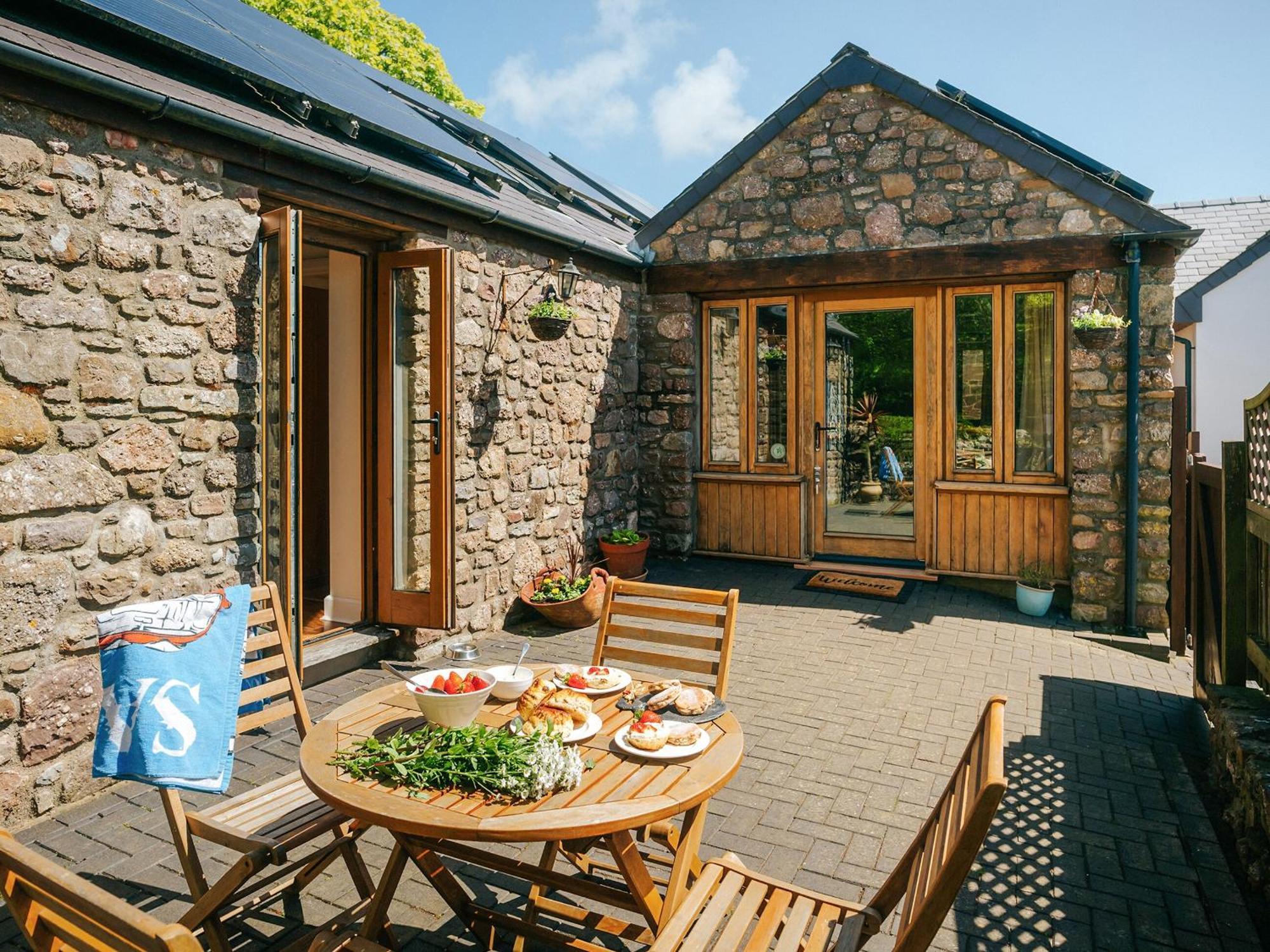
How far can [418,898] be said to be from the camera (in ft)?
9.48

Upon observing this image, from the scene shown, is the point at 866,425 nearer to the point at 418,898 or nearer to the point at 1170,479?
the point at 1170,479

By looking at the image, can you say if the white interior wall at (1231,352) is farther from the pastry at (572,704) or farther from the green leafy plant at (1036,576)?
the pastry at (572,704)

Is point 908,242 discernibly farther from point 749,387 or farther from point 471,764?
point 471,764

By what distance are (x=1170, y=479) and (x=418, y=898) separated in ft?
20.8

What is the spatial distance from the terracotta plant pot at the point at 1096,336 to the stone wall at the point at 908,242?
0.93ft

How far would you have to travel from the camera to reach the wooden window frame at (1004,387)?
7.16m

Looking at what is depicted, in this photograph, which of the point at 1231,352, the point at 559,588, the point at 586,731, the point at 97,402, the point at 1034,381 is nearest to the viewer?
the point at 586,731

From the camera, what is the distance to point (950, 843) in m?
1.71

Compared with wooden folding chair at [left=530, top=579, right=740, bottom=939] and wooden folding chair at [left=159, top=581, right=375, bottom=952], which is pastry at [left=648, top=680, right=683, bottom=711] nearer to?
wooden folding chair at [left=530, top=579, right=740, bottom=939]

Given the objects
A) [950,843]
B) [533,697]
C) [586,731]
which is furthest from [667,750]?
[950,843]

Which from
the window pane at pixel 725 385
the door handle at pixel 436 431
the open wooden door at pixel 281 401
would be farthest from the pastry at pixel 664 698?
the window pane at pixel 725 385

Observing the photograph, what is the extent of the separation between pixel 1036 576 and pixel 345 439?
5.66 metres

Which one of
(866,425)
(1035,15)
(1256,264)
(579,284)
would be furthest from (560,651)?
(1256,264)

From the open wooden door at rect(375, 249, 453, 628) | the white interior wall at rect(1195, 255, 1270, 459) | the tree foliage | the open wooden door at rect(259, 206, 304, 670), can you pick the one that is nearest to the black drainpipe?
the open wooden door at rect(375, 249, 453, 628)
